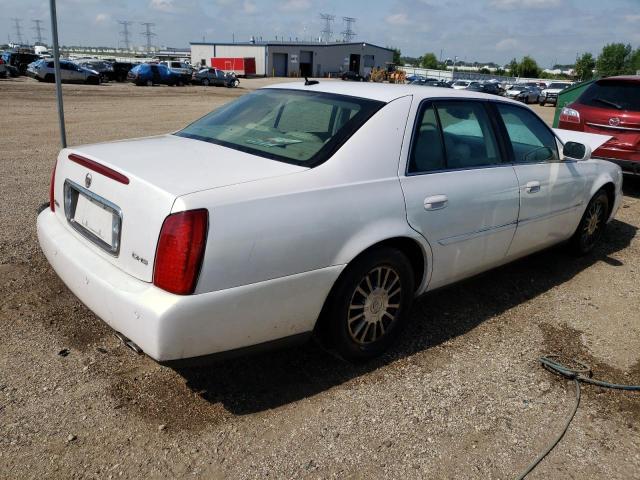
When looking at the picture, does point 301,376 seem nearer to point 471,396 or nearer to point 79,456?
point 471,396

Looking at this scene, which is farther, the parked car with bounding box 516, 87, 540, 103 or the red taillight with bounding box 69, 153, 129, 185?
the parked car with bounding box 516, 87, 540, 103

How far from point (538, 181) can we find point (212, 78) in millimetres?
41454

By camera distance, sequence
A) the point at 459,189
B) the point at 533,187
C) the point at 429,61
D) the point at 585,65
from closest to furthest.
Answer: the point at 459,189, the point at 533,187, the point at 585,65, the point at 429,61

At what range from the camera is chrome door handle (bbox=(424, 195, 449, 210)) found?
323 centimetres

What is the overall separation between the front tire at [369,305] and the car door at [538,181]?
1236 mm

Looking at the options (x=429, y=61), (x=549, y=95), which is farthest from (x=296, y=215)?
(x=429, y=61)

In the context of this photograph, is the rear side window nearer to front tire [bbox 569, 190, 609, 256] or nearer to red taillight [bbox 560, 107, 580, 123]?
front tire [bbox 569, 190, 609, 256]

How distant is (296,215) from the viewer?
8.58ft

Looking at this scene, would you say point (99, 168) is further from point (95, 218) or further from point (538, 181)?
point (538, 181)

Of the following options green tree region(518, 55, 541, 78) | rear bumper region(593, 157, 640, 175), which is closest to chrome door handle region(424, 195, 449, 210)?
rear bumper region(593, 157, 640, 175)

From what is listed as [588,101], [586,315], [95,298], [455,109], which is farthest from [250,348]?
[588,101]

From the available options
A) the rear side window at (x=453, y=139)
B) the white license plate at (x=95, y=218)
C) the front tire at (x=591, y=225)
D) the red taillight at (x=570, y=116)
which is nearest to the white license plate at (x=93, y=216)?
the white license plate at (x=95, y=218)

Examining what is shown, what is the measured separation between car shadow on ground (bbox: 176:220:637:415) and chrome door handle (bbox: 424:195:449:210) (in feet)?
2.19

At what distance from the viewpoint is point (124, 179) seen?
2.62m
